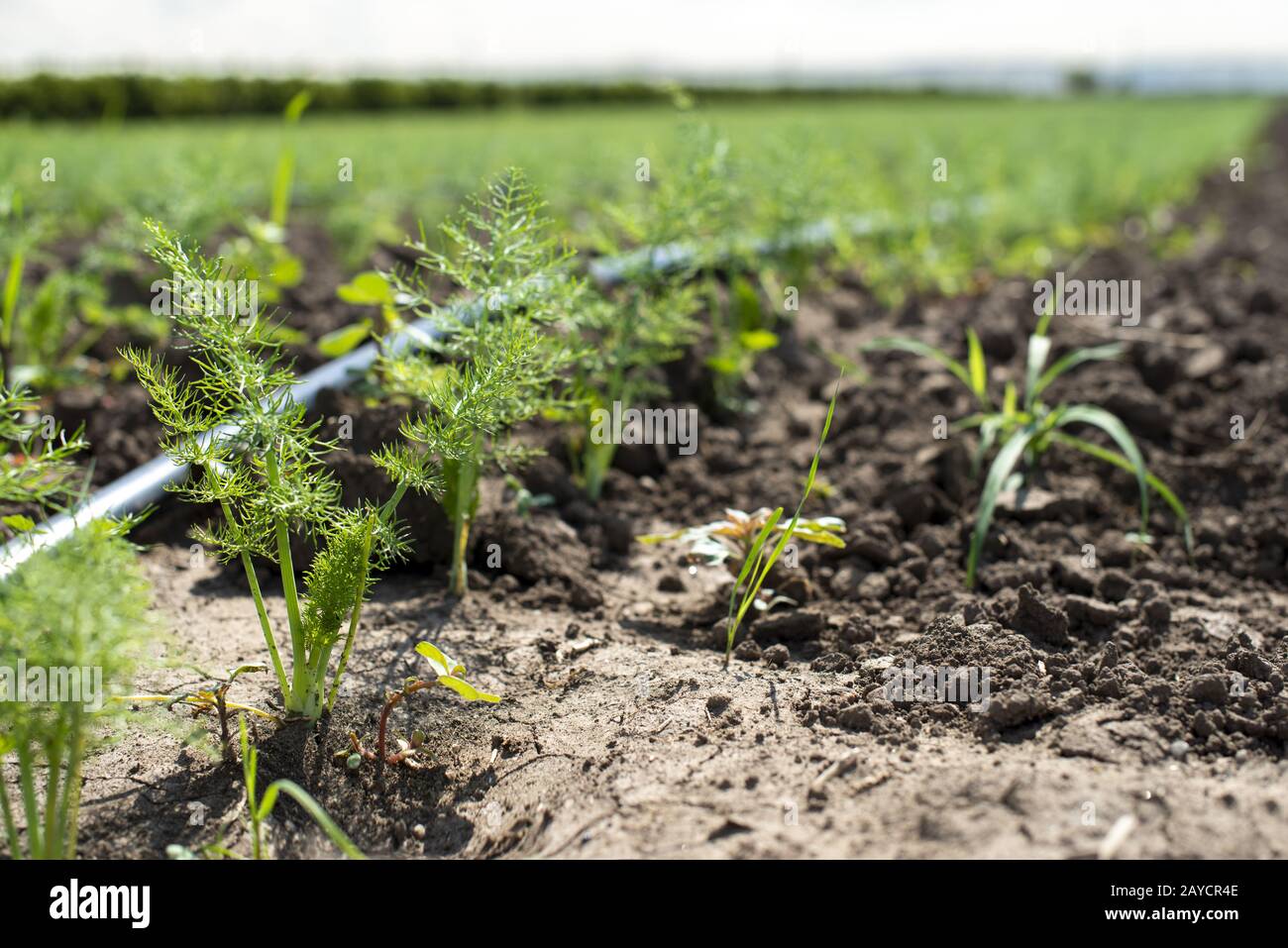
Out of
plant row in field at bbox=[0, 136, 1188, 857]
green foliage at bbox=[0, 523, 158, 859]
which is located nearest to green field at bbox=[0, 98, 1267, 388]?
plant row in field at bbox=[0, 136, 1188, 857]

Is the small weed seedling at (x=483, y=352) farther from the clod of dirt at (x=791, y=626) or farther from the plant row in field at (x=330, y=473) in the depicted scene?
the clod of dirt at (x=791, y=626)

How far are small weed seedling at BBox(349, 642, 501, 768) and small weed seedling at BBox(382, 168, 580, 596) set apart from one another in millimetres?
393

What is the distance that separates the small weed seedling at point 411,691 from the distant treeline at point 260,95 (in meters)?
13.2

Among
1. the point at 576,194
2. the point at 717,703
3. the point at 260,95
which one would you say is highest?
the point at 260,95

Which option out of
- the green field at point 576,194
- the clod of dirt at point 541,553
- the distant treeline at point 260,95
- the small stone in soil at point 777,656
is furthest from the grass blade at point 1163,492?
the distant treeline at point 260,95

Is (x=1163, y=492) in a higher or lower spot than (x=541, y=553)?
higher

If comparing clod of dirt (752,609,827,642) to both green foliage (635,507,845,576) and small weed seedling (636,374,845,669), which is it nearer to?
small weed seedling (636,374,845,669)

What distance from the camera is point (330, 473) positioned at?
2521 mm

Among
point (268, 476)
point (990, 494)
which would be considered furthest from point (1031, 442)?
point (268, 476)

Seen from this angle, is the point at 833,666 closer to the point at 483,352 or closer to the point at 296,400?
the point at 483,352

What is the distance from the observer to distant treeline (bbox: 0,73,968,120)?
64.3 feet

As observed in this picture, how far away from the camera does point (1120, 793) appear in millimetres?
1814

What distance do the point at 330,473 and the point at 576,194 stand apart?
3877 mm

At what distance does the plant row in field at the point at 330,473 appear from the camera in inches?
64.4
